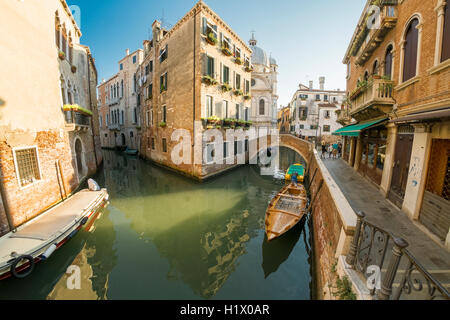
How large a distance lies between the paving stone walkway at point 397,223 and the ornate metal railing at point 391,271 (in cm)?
46

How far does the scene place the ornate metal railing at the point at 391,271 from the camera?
211 centimetres

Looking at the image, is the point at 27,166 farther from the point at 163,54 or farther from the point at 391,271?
the point at 163,54

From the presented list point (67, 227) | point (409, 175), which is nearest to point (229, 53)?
point (409, 175)

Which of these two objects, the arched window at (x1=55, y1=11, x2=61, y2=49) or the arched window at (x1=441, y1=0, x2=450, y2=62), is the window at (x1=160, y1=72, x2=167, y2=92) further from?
the arched window at (x1=441, y1=0, x2=450, y2=62)

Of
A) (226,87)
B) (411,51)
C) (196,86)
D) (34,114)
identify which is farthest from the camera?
(226,87)

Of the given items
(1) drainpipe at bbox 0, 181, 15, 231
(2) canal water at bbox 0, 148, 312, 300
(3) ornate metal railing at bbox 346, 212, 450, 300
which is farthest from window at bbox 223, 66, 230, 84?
(3) ornate metal railing at bbox 346, 212, 450, 300

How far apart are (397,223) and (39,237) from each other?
1017 cm

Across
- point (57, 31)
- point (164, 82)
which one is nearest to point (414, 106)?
point (57, 31)

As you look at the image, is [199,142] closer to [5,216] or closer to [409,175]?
[5,216]

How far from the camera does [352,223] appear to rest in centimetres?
373

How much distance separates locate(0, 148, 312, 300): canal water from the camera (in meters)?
5.11

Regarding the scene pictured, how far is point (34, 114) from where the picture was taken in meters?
7.57

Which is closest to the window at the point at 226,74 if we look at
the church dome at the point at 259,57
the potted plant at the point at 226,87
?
the potted plant at the point at 226,87

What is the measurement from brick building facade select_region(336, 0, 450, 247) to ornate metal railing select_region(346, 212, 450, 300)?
2187 millimetres
